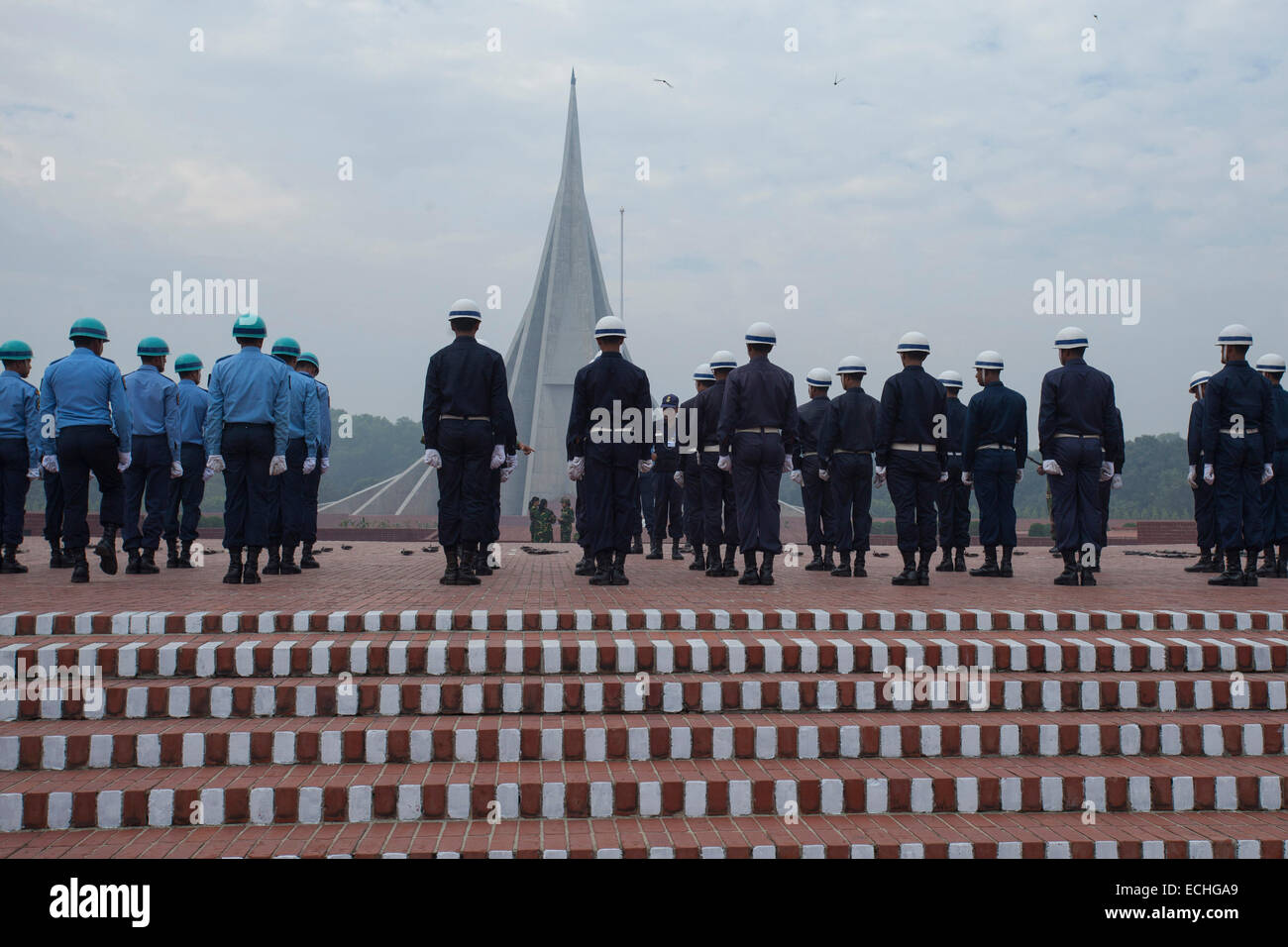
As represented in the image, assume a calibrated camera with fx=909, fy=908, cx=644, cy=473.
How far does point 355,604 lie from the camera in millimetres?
6074

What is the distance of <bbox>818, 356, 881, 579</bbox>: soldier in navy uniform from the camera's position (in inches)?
366

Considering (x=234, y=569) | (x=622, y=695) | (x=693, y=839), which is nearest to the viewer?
(x=693, y=839)

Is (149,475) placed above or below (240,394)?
below

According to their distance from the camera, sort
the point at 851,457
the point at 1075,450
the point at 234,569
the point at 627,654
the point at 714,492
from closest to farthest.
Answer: the point at 627,654
the point at 234,569
the point at 1075,450
the point at 714,492
the point at 851,457

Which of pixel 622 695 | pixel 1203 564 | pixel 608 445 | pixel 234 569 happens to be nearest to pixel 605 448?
pixel 608 445

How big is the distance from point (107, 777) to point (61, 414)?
5.17m

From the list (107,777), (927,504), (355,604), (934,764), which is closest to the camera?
(107,777)

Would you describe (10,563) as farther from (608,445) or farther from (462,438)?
(608,445)

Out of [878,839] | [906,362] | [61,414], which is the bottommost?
[878,839]

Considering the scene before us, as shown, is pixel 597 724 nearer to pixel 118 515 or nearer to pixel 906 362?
pixel 906 362

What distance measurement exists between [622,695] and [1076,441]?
5665 mm

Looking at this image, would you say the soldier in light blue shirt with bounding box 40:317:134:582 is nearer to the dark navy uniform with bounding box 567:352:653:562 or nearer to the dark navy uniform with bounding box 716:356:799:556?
the dark navy uniform with bounding box 567:352:653:562

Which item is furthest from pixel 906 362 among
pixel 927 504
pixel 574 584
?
pixel 574 584

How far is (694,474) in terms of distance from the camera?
10250mm
